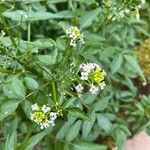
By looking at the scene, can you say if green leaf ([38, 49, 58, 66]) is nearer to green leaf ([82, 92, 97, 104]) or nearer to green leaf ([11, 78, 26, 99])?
green leaf ([11, 78, 26, 99])

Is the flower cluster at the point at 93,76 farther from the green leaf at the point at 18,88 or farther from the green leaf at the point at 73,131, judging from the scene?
the green leaf at the point at 73,131

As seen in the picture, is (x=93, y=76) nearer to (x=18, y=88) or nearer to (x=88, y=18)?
(x=18, y=88)

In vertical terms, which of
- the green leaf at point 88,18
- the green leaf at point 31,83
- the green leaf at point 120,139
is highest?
the green leaf at point 88,18

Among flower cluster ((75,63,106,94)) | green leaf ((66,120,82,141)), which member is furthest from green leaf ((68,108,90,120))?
green leaf ((66,120,82,141))

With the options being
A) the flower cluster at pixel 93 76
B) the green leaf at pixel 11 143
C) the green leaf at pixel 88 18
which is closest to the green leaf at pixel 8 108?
the green leaf at pixel 11 143

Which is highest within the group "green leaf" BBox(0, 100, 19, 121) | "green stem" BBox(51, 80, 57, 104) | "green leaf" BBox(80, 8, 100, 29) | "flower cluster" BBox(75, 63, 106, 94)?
"flower cluster" BBox(75, 63, 106, 94)

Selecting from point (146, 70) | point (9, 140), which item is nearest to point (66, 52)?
point (9, 140)

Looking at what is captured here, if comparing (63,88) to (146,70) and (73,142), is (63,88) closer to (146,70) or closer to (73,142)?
(73,142)
